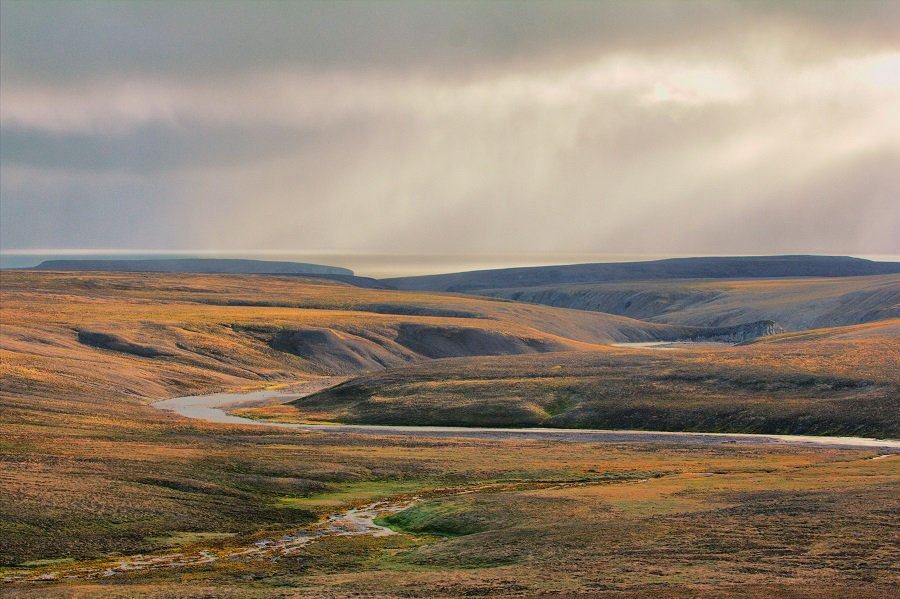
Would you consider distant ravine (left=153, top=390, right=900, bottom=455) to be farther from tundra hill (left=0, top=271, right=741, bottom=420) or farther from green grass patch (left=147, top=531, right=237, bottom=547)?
green grass patch (left=147, top=531, right=237, bottom=547)

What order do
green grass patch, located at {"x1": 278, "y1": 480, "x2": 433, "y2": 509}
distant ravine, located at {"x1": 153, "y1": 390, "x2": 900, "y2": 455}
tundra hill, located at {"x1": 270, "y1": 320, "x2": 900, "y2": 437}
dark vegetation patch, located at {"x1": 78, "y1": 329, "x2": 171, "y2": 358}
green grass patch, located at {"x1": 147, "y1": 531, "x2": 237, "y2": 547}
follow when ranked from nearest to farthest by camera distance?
green grass patch, located at {"x1": 147, "y1": 531, "x2": 237, "y2": 547} < green grass patch, located at {"x1": 278, "y1": 480, "x2": 433, "y2": 509} < distant ravine, located at {"x1": 153, "y1": 390, "x2": 900, "y2": 455} < tundra hill, located at {"x1": 270, "y1": 320, "x2": 900, "y2": 437} < dark vegetation patch, located at {"x1": 78, "y1": 329, "x2": 171, "y2": 358}

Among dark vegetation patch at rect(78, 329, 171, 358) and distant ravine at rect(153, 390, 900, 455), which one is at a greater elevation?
dark vegetation patch at rect(78, 329, 171, 358)

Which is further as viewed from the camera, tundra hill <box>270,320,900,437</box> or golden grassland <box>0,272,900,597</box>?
tundra hill <box>270,320,900,437</box>

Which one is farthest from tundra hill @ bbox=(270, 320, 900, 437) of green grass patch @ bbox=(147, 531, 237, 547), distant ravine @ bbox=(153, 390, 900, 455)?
green grass patch @ bbox=(147, 531, 237, 547)

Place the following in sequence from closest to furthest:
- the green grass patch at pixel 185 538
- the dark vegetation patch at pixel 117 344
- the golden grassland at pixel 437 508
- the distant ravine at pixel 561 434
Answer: the golden grassland at pixel 437 508 < the green grass patch at pixel 185 538 < the distant ravine at pixel 561 434 < the dark vegetation patch at pixel 117 344

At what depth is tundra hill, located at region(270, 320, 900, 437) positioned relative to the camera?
99.9 m

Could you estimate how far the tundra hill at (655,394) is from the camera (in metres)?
99.9

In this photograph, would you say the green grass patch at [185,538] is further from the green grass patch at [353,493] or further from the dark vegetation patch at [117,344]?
the dark vegetation patch at [117,344]

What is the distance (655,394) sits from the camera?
4397 inches

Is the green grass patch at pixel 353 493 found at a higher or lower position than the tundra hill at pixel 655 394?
lower

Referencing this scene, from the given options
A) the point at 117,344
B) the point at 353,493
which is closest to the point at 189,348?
the point at 117,344

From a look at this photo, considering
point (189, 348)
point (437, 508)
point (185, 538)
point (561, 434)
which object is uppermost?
point (189, 348)

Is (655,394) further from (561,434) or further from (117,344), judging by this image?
(117,344)

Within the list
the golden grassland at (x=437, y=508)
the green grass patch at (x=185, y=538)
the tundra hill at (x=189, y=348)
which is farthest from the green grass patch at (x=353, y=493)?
the tundra hill at (x=189, y=348)
